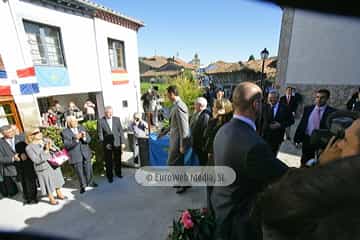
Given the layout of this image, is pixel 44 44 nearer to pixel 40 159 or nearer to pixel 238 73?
pixel 40 159

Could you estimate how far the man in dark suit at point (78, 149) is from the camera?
3.57 metres

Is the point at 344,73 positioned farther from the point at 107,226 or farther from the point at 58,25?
the point at 58,25

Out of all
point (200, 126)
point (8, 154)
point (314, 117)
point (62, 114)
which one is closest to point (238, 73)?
point (62, 114)

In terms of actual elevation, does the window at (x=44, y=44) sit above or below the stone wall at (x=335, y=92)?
above

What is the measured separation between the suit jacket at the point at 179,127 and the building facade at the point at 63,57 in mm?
4686

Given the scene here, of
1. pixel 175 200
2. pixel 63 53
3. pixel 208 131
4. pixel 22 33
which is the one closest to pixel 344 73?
pixel 208 131

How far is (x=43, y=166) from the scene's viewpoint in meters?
3.33

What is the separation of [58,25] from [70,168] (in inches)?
216

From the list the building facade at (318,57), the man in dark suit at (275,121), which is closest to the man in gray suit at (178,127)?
the man in dark suit at (275,121)

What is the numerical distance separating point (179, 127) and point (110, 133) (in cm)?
156

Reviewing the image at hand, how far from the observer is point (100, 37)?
337 inches

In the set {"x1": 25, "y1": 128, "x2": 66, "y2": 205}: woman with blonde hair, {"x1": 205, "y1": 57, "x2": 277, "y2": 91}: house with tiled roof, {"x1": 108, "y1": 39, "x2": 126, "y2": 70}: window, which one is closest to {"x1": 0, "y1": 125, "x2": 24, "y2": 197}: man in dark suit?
{"x1": 25, "y1": 128, "x2": 66, "y2": 205}: woman with blonde hair

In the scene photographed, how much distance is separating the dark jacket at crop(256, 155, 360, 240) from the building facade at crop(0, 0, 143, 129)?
6.71m

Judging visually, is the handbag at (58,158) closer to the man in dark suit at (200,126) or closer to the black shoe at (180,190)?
the black shoe at (180,190)
